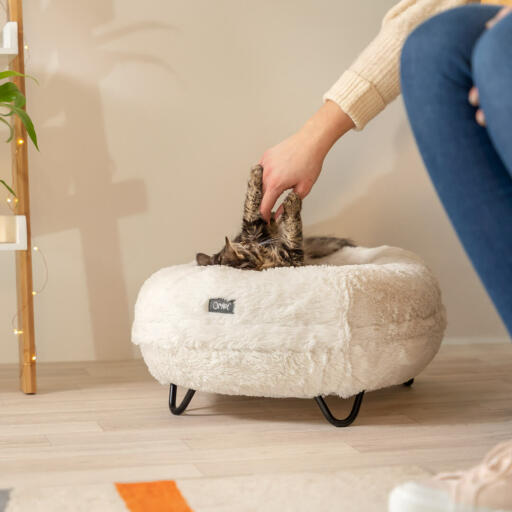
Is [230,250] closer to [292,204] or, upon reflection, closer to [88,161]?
[292,204]

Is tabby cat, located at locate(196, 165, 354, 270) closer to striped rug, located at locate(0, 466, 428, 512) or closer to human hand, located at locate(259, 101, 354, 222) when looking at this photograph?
human hand, located at locate(259, 101, 354, 222)

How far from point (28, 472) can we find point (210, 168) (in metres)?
1.35

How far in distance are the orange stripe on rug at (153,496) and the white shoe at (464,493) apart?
0.36 metres

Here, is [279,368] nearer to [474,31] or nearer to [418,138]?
[418,138]

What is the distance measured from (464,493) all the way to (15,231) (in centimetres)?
139

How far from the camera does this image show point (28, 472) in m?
1.19

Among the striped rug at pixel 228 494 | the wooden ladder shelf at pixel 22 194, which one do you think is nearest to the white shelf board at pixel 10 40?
the wooden ladder shelf at pixel 22 194

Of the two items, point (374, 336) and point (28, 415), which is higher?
point (374, 336)

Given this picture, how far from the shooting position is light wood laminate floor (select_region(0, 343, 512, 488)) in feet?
4.04

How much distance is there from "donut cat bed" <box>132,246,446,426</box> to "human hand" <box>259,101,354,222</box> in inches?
A: 7.9

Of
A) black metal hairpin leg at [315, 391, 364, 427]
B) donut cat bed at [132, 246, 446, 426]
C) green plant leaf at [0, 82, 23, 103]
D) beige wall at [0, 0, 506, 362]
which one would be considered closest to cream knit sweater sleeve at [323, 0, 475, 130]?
donut cat bed at [132, 246, 446, 426]

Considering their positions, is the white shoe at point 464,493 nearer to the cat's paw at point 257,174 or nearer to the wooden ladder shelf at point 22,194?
the cat's paw at point 257,174

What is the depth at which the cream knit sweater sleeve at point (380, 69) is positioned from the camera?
1.29m

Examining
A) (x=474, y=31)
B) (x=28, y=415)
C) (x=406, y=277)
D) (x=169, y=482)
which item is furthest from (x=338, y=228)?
(x=474, y=31)
